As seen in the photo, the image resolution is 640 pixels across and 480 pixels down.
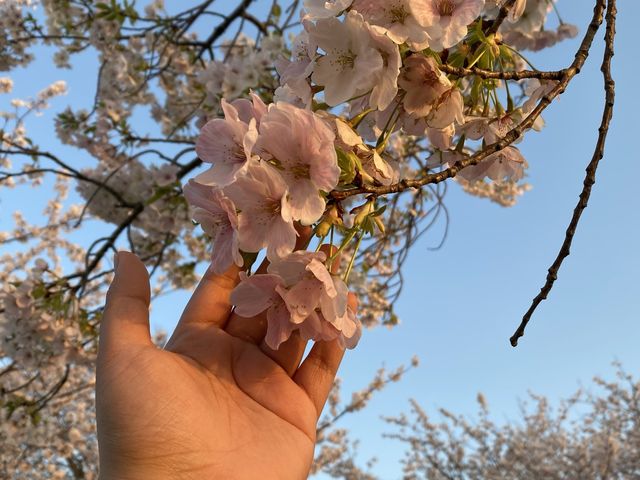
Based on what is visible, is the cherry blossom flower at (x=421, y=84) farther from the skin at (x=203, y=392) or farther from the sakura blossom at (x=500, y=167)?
the skin at (x=203, y=392)

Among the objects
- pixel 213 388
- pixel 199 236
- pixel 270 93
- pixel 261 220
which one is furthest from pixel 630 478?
pixel 261 220

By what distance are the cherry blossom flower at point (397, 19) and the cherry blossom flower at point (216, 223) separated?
37 centimetres

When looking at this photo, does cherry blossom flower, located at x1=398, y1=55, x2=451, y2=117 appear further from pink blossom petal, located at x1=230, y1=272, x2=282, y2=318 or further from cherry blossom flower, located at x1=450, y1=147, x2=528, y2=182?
pink blossom petal, located at x1=230, y1=272, x2=282, y2=318

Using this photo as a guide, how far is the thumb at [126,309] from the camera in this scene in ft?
4.27

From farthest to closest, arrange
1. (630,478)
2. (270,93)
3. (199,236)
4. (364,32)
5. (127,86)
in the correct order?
(630,478) → (199,236) → (127,86) → (270,93) → (364,32)

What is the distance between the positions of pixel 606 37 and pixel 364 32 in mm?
563

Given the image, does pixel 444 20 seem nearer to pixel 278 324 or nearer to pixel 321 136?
pixel 321 136

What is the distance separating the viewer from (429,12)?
2.61 ft

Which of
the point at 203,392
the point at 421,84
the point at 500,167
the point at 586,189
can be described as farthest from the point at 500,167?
the point at 203,392

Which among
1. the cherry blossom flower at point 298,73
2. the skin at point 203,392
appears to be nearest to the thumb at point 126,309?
the skin at point 203,392

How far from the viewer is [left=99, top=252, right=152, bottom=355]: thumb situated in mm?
1302

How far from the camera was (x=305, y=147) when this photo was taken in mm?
782

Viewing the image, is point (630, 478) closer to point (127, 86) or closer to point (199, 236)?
point (199, 236)

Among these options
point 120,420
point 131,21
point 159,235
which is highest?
point 131,21
